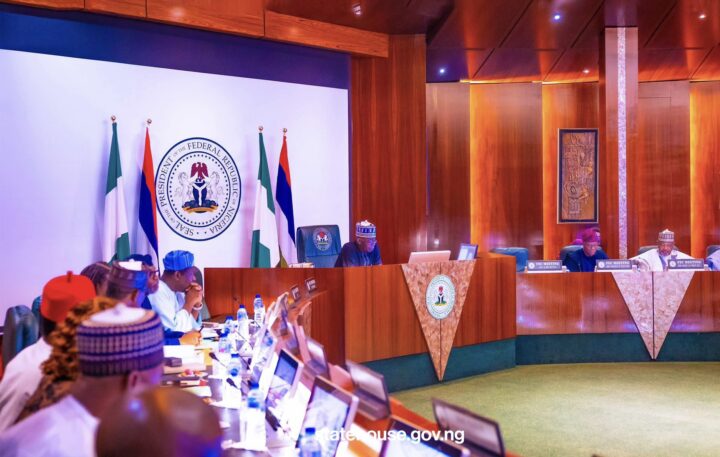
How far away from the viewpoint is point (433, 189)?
10.6 meters

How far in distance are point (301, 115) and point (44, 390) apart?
255 inches

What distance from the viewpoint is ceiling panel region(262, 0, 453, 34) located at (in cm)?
741

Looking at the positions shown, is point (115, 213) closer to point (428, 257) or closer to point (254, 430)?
point (428, 257)

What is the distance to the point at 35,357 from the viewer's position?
7.73ft

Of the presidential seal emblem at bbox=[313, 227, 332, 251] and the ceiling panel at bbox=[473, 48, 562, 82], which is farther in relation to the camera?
the ceiling panel at bbox=[473, 48, 562, 82]

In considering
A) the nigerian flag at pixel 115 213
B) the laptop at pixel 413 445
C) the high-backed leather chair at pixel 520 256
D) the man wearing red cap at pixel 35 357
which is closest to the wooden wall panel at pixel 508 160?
the high-backed leather chair at pixel 520 256

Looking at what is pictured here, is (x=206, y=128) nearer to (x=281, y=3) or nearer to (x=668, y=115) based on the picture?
(x=281, y=3)

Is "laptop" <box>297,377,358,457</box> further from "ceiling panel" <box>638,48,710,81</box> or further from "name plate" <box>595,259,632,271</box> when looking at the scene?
"ceiling panel" <box>638,48,710,81</box>

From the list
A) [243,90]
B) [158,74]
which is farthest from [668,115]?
[158,74]

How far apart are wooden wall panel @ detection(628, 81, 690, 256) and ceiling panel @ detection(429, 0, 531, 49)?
3.45 m

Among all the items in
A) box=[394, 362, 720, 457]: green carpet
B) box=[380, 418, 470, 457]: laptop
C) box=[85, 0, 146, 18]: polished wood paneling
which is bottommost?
box=[394, 362, 720, 457]: green carpet

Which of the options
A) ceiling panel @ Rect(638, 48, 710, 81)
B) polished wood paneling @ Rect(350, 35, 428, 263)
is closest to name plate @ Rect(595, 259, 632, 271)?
polished wood paneling @ Rect(350, 35, 428, 263)

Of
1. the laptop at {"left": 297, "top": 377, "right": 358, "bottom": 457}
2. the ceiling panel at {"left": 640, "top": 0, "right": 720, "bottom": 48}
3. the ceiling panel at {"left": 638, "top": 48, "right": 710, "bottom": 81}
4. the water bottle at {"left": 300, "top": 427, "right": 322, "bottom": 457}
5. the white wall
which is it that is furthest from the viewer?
the ceiling panel at {"left": 638, "top": 48, "right": 710, "bottom": 81}

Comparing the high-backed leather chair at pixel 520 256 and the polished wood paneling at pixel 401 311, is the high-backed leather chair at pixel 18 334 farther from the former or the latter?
the high-backed leather chair at pixel 520 256
